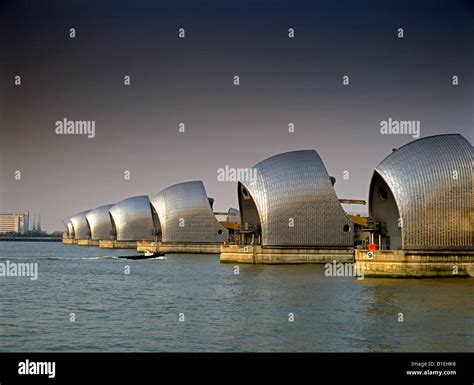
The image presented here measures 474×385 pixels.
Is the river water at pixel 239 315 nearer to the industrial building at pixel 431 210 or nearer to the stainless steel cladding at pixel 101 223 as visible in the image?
the industrial building at pixel 431 210

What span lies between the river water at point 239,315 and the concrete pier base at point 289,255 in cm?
1413

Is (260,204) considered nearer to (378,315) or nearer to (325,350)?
(378,315)

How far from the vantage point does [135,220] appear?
99500mm

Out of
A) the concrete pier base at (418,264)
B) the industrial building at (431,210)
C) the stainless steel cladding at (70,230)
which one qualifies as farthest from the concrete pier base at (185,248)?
the stainless steel cladding at (70,230)

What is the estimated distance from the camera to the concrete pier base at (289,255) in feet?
168

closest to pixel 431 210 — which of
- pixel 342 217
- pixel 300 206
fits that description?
pixel 342 217

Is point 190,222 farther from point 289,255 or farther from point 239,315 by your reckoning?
point 239,315

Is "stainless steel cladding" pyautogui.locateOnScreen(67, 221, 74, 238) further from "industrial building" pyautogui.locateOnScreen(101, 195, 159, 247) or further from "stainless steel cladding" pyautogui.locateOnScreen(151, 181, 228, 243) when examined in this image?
"stainless steel cladding" pyautogui.locateOnScreen(151, 181, 228, 243)

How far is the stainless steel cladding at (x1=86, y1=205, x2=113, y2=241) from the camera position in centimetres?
12100

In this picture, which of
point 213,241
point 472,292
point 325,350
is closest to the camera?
point 325,350

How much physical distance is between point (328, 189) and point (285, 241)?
541 centimetres

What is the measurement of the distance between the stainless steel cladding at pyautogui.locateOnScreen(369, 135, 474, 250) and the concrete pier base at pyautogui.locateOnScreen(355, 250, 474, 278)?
103cm

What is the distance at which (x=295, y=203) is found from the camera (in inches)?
2084

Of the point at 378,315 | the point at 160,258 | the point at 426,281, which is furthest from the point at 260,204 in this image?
the point at 378,315
